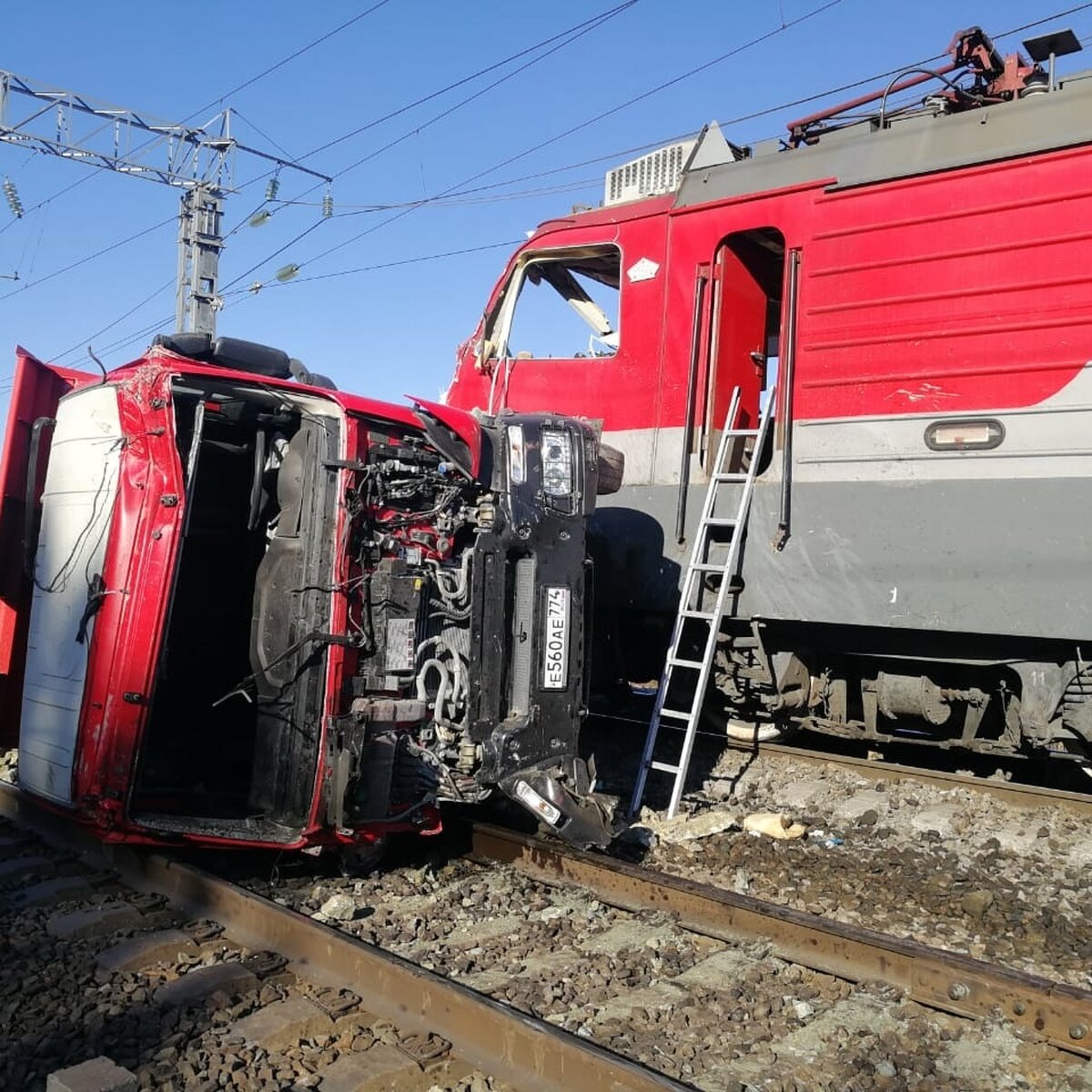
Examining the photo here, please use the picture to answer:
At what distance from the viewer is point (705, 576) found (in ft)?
22.2

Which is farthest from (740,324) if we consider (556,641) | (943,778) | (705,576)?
(943,778)

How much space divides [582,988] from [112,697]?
2.26m

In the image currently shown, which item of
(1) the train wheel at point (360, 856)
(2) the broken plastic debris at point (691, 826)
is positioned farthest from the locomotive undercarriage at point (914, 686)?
(1) the train wheel at point (360, 856)

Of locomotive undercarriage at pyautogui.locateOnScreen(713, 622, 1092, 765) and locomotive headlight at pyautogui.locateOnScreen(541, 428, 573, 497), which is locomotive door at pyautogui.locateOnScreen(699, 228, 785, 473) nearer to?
locomotive undercarriage at pyautogui.locateOnScreen(713, 622, 1092, 765)


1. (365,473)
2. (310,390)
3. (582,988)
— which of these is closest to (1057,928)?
(582,988)

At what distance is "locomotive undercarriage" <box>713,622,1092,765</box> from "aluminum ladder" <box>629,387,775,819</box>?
1.23ft

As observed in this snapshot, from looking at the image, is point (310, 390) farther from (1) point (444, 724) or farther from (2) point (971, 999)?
(2) point (971, 999)

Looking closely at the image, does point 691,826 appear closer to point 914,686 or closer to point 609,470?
point 914,686

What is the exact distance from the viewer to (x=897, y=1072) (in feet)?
10.7

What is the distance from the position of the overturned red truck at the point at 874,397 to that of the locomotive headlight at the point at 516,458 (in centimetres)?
191

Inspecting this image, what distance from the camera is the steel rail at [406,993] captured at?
307 cm

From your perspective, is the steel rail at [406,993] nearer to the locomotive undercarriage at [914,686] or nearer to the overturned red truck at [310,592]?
the overturned red truck at [310,592]

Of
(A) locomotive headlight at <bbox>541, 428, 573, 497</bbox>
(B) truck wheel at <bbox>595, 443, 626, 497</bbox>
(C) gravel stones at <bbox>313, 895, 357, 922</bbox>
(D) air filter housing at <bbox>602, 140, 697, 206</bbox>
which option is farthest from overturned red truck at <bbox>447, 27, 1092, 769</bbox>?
(C) gravel stones at <bbox>313, 895, 357, 922</bbox>

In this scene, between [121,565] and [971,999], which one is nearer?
[971,999]
